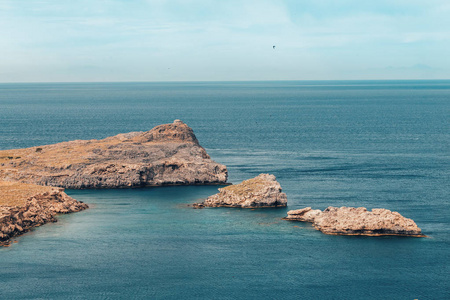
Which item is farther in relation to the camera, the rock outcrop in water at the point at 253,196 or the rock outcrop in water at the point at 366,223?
the rock outcrop in water at the point at 253,196

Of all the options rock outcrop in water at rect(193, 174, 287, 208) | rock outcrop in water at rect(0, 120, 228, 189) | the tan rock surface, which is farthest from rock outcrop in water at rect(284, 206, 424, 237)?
rock outcrop in water at rect(0, 120, 228, 189)

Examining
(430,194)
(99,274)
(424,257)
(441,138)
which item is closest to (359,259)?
(424,257)

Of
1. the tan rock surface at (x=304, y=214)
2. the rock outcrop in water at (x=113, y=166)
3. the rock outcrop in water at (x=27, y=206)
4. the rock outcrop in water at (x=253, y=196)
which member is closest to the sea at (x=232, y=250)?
the tan rock surface at (x=304, y=214)

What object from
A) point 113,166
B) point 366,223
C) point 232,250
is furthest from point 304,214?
point 113,166

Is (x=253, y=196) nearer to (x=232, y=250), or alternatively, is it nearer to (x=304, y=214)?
(x=304, y=214)

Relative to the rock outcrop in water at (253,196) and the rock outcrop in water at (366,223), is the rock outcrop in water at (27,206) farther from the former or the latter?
the rock outcrop in water at (366,223)
